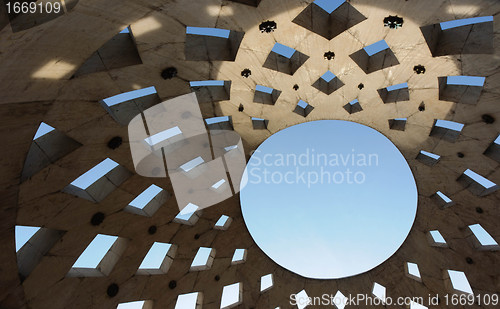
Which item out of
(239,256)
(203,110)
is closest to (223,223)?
(239,256)

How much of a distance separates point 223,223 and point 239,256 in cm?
358

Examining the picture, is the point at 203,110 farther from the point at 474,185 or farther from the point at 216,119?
the point at 474,185

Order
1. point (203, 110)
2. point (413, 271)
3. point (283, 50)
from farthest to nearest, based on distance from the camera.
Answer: point (413, 271)
point (203, 110)
point (283, 50)

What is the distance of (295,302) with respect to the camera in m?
23.2

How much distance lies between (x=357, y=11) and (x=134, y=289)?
18.8 m

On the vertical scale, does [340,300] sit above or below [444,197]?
below

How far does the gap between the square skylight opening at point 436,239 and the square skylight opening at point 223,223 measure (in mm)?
14939

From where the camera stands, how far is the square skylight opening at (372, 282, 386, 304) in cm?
2244

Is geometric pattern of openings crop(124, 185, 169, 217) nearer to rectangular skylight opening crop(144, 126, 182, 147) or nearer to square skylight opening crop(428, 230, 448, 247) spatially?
rectangular skylight opening crop(144, 126, 182, 147)

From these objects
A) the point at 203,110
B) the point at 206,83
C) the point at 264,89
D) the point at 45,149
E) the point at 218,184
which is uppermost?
the point at 206,83

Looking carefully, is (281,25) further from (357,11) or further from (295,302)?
(295,302)

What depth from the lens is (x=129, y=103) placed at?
448 inches

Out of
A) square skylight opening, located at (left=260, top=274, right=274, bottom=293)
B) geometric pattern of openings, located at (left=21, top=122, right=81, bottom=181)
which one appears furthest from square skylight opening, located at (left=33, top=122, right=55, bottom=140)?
square skylight opening, located at (left=260, top=274, right=274, bottom=293)

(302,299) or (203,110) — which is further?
(302,299)
